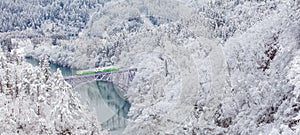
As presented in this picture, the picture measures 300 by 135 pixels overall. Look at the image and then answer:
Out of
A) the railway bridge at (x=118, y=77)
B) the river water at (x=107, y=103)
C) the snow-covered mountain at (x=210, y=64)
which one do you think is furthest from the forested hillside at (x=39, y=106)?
the railway bridge at (x=118, y=77)

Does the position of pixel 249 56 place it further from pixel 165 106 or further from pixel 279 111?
pixel 279 111

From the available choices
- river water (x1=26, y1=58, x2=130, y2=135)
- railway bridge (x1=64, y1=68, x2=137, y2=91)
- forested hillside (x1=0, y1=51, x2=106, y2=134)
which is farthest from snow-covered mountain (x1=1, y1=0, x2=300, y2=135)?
forested hillside (x1=0, y1=51, x2=106, y2=134)

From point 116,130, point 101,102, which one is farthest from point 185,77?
point 101,102

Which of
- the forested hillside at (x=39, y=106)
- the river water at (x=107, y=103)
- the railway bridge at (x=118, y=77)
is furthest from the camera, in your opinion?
the railway bridge at (x=118, y=77)

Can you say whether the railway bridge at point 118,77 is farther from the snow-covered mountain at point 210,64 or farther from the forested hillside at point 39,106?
the forested hillside at point 39,106

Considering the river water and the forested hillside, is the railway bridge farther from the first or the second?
the forested hillside

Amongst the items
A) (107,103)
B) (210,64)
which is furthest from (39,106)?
(107,103)
